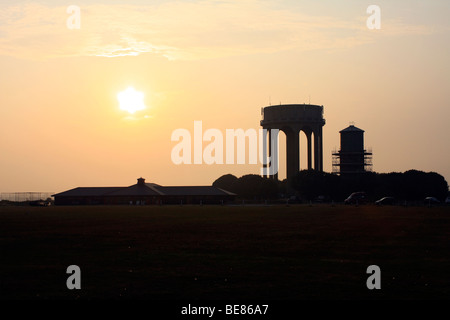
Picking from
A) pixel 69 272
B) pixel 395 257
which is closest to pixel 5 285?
pixel 69 272

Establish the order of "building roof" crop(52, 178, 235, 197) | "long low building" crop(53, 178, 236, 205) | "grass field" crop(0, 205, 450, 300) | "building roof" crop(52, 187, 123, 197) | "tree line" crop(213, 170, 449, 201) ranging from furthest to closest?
"building roof" crop(52, 187, 123, 197), "building roof" crop(52, 178, 235, 197), "long low building" crop(53, 178, 236, 205), "tree line" crop(213, 170, 449, 201), "grass field" crop(0, 205, 450, 300)

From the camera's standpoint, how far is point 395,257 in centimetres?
2639

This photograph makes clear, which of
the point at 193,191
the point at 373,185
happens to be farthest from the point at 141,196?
the point at 373,185

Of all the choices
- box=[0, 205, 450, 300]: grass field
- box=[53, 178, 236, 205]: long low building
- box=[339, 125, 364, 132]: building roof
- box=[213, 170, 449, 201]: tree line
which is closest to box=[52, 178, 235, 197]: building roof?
box=[53, 178, 236, 205]: long low building

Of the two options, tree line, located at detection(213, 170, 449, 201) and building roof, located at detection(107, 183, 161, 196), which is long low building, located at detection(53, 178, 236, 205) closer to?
building roof, located at detection(107, 183, 161, 196)

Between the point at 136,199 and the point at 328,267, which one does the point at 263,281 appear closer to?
the point at 328,267

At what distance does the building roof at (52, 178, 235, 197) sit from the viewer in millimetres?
165950

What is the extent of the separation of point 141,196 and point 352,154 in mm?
59855

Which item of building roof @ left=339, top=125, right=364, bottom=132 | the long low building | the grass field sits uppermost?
building roof @ left=339, top=125, right=364, bottom=132

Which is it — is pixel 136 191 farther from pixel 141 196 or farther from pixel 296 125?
pixel 296 125

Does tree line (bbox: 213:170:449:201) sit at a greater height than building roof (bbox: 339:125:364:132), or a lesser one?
lesser

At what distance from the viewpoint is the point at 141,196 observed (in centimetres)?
16238

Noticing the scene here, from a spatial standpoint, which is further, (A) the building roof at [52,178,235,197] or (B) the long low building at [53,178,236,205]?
(A) the building roof at [52,178,235,197]
